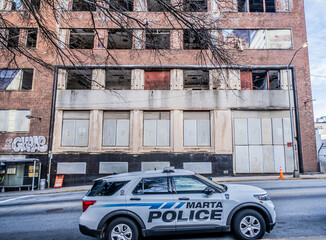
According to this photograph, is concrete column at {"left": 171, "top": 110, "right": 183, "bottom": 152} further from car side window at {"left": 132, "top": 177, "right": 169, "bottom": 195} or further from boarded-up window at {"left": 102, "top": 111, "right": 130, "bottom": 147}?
car side window at {"left": 132, "top": 177, "right": 169, "bottom": 195}

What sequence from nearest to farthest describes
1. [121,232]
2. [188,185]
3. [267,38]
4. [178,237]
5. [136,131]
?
1. [121,232]
2. [188,185]
3. [178,237]
4. [136,131]
5. [267,38]

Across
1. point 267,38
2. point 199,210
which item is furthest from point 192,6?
point 267,38

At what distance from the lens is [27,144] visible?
19062 mm

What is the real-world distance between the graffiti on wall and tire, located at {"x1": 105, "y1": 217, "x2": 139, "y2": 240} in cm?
1686

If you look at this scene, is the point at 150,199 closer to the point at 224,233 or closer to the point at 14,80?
the point at 224,233

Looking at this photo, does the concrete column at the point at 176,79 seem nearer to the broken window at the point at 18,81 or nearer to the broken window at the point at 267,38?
the broken window at the point at 267,38

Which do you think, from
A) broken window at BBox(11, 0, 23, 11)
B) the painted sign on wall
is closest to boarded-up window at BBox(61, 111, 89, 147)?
the painted sign on wall

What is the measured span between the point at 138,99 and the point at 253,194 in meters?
15.6

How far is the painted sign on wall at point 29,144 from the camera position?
19000mm

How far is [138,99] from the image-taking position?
19.6 m

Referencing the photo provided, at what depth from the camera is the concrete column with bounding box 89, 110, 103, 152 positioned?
62.3 ft

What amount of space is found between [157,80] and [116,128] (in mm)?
5776

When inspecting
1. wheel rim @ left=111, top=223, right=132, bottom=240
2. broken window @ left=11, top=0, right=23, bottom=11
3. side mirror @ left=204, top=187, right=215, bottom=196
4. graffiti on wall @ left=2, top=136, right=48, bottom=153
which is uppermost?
broken window @ left=11, top=0, right=23, bottom=11

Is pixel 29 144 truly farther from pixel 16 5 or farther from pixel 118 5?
pixel 118 5
